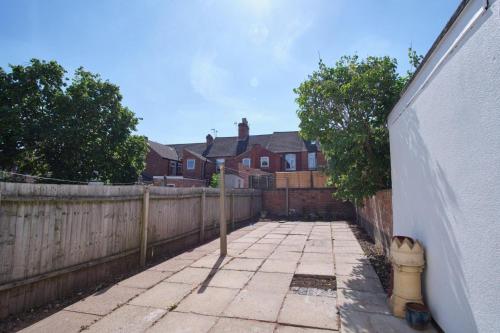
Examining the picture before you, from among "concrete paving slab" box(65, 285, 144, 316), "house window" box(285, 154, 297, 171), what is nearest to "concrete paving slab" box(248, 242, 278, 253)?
"concrete paving slab" box(65, 285, 144, 316)

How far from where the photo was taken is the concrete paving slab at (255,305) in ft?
12.7

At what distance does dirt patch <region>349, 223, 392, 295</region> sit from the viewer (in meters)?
5.32

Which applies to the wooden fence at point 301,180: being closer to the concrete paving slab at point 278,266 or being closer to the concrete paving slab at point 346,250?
the concrete paving slab at point 346,250

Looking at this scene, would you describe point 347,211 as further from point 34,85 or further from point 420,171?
point 34,85

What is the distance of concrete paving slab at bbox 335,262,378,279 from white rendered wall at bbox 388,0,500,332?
1866 mm

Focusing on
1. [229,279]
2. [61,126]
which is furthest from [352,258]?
[61,126]

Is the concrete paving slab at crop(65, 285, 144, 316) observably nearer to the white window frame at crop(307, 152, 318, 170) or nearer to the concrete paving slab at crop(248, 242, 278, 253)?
the concrete paving slab at crop(248, 242, 278, 253)

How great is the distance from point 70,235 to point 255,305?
3.22 m

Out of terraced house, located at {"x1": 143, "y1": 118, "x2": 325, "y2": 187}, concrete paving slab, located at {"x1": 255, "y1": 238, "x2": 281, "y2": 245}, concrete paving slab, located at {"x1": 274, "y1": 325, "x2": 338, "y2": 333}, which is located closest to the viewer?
concrete paving slab, located at {"x1": 274, "y1": 325, "x2": 338, "y2": 333}

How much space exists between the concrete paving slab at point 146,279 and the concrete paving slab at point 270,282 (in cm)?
178

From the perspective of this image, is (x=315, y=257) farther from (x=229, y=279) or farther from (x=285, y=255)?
(x=229, y=279)

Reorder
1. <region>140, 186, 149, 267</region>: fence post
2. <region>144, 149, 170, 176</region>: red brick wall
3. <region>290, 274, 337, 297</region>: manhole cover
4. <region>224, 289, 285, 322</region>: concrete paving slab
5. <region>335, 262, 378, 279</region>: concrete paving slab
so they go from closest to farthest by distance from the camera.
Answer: <region>224, 289, 285, 322</region>: concrete paving slab
<region>290, 274, 337, 297</region>: manhole cover
<region>335, 262, 378, 279</region>: concrete paving slab
<region>140, 186, 149, 267</region>: fence post
<region>144, 149, 170, 176</region>: red brick wall

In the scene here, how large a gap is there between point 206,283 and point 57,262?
8.10 feet

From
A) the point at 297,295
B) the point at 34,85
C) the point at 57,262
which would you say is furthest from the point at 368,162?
the point at 34,85
